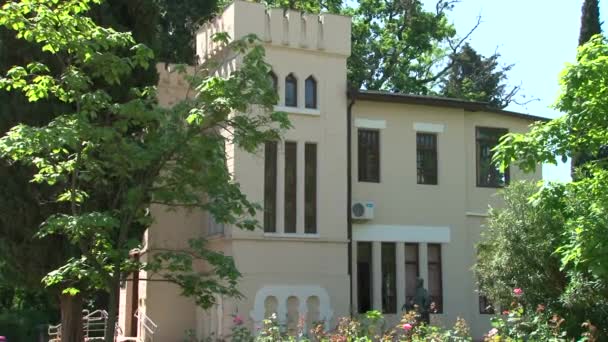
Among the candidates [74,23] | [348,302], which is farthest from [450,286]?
[74,23]

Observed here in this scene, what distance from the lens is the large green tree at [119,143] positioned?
8.75 metres

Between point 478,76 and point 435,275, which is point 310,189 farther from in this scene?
point 478,76

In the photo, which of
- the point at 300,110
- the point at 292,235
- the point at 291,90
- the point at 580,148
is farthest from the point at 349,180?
the point at 580,148

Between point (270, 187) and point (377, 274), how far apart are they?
146 inches

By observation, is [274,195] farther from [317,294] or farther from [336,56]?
[336,56]

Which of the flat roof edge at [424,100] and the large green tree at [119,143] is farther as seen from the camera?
the flat roof edge at [424,100]

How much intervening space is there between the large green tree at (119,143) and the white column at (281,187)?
26.7ft

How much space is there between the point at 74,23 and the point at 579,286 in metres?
8.56

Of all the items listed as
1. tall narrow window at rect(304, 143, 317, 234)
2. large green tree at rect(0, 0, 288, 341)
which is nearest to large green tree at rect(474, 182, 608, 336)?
tall narrow window at rect(304, 143, 317, 234)

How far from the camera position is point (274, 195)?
18.5 meters

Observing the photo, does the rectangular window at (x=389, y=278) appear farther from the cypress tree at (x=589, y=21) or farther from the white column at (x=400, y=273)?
the cypress tree at (x=589, y=21)

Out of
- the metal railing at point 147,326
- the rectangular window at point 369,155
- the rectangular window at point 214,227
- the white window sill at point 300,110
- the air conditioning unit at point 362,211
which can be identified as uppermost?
the white window sill at point 300,110

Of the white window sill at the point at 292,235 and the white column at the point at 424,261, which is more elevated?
the white window sill at the point at 292,235

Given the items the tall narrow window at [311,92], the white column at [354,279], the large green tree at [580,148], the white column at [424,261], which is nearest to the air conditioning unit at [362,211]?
the white column at [354,279]
